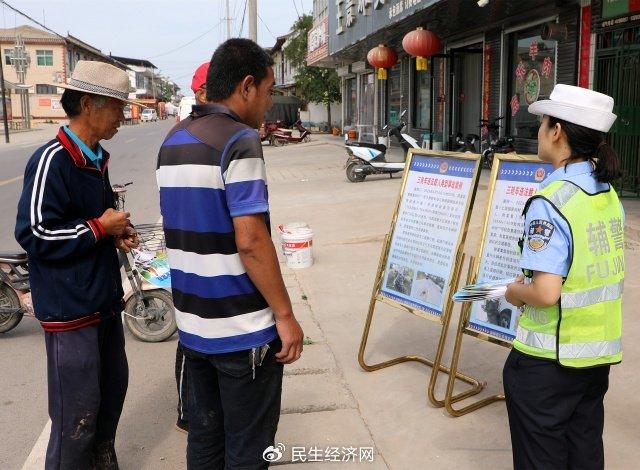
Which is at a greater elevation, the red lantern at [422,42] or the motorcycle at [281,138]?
the red lantern at [422,42]

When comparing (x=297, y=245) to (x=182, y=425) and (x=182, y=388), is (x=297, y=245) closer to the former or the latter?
(x=182, y=425)

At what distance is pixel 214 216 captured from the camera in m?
2.15

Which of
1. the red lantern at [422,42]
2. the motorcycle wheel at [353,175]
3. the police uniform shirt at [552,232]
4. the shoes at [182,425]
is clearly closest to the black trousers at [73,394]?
the shoes at [182,425]

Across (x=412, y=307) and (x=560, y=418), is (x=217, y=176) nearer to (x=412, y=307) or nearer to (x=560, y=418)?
(x=560, y=418)

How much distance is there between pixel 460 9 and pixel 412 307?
931 cm

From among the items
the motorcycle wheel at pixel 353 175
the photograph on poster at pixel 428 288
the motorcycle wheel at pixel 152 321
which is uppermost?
the motorcycle wheel at pixel 353 175

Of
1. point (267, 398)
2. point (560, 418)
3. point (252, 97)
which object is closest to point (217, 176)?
point (252, 97)

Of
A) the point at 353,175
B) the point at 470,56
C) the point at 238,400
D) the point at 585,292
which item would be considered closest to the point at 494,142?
the point at 353,175

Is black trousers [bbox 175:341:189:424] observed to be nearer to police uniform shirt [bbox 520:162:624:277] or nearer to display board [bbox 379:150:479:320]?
display board [bbox 379:150:479:320]

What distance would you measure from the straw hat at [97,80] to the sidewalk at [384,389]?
193 centimetres

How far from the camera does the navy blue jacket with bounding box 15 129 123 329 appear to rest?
2.63m

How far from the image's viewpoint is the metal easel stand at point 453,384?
352cm

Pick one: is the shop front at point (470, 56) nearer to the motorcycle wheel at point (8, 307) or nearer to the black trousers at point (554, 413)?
the motorcycle wheel at point (8, 307)

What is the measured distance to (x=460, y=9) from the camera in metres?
11.9
